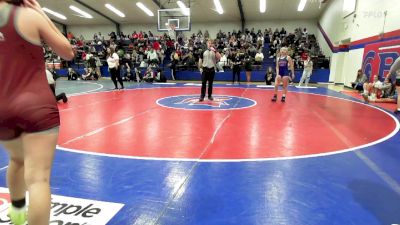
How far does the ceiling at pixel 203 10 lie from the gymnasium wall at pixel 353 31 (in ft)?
9.38

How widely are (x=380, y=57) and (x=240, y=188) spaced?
11.5m

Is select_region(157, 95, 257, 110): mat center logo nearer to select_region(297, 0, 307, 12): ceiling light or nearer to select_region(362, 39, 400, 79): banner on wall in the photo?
select_region(362, 39, 400, 79): banner on wall

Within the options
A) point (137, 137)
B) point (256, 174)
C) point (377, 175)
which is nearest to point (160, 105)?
point (137, 137)

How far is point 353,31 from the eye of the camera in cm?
1588

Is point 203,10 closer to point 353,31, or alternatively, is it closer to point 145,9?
point 145,9

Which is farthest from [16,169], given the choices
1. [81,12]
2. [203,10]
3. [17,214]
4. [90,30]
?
[90,30]

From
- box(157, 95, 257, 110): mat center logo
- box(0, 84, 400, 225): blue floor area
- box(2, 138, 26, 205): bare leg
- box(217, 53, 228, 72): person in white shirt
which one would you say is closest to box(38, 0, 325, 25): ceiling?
box(217, 53, 228, 72): person in white shirt

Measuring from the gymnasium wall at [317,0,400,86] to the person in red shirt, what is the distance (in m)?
12.5

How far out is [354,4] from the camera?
15641 millimetres

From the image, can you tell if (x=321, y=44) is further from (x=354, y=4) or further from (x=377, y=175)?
(x=377, y=175)

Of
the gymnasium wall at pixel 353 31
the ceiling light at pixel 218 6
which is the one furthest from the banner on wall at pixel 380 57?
the ceiling light at pixel 218 6

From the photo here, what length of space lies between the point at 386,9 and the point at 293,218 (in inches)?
498

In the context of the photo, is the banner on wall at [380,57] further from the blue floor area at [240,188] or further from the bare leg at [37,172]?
the bare leg at [37,172]

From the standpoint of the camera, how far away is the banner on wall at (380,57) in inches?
428
